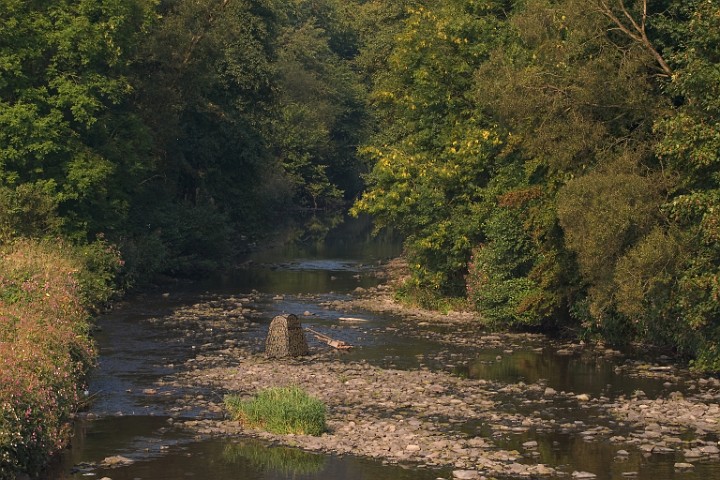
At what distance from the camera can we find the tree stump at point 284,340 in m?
32.7

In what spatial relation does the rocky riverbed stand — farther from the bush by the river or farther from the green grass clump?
the bush by the river

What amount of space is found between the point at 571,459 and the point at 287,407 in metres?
6.41

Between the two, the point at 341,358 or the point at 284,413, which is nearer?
the point at 284,413

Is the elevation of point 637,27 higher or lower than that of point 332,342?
higher

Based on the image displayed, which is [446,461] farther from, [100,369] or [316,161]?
[316,161]

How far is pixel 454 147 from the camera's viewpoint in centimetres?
4234

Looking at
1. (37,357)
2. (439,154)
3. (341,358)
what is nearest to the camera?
(37,357)

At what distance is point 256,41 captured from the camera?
63.7 metres

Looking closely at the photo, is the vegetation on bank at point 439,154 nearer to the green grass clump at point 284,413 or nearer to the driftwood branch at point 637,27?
the driftwood branch at point 637,27

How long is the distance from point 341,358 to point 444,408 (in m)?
7.62

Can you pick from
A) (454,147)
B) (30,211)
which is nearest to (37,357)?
(30,211)

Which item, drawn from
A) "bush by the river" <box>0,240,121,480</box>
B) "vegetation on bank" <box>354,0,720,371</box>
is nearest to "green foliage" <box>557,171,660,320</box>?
"vegetation on bank" <box>354,0,720,371</box>

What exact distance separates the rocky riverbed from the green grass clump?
29 centimetres

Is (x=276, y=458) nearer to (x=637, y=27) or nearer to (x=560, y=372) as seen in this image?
(x=560, y=372)
